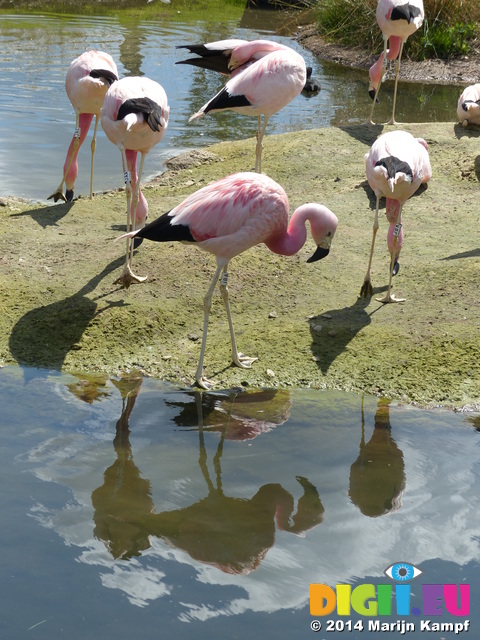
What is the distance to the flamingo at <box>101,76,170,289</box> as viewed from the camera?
207 inches

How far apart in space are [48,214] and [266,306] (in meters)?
2.39

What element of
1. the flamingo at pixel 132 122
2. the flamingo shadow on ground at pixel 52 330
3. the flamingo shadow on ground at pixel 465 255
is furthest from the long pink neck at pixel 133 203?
the flamingo shadow on ground at pixel 465 255

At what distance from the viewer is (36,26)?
49.2 feet

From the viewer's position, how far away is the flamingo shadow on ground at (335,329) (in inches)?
187

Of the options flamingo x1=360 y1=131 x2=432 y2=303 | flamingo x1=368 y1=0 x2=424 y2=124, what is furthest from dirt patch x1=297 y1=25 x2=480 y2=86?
flamingo x1=360 y1=131 x2=432 y2=303

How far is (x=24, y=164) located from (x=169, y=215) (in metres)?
4.16

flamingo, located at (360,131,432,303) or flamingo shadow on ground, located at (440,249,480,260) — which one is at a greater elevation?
flamingo, located at (360,131,432,303)

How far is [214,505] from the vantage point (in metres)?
3.43

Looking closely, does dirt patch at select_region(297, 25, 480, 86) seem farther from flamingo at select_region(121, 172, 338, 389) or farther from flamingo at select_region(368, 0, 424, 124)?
flamingo at select_region(121, 172, 338, 389)

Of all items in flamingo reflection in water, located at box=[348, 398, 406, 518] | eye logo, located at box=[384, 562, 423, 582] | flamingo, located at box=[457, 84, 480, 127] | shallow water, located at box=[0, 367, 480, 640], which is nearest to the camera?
shallow water, located at box=[0, 367, 480, 640]

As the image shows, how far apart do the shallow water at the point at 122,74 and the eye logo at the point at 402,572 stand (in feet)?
17.5

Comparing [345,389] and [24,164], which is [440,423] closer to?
[345,389]

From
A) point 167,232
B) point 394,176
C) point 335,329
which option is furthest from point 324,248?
point 167,232

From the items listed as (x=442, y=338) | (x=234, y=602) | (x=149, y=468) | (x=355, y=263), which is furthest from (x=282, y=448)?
(x=355, y=263)
